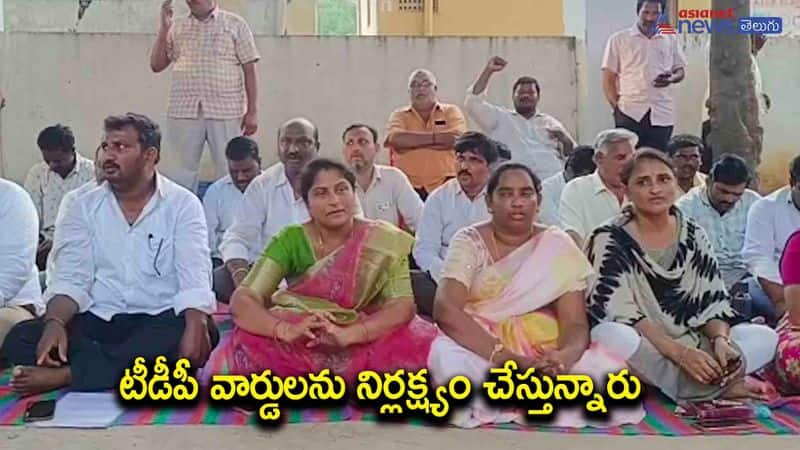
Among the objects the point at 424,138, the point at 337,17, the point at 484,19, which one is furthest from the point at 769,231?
the point at 484,19

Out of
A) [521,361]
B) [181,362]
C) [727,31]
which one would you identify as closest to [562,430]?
[521,361]

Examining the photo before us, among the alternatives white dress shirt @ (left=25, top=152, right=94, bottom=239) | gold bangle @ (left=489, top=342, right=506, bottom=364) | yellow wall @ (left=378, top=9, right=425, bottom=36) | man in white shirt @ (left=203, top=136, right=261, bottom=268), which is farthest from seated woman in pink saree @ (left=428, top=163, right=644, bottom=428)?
yellow wall @ (left=378, top=9, right=425, bottom=36)

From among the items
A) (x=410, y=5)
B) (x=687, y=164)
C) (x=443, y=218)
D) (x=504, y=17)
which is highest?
(x=410, y=5)

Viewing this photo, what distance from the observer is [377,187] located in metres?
6.78

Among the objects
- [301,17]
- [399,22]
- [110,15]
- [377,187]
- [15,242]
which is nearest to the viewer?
[15,242]

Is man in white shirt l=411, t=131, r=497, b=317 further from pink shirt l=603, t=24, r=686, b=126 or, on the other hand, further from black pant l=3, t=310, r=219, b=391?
pink shirt l=603, t=24, r=686, b=126

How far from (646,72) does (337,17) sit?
7.57 metres

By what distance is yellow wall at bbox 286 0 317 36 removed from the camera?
43.5ft

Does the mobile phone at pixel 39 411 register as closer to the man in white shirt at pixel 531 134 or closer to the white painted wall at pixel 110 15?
the man in white shirt at pixel 531 134

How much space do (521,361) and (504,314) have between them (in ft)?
1.11

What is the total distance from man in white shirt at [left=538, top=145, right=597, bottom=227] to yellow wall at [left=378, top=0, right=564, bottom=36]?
9.40m

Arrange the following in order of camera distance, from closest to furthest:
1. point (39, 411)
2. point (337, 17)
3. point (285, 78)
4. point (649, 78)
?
1. point (39, 411)
2. point (649, 78)
3. point (285, 78)
4. point (337, 17)

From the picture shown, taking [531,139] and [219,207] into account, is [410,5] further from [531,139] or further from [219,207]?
[219,207]

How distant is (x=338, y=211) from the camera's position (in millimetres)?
4805
